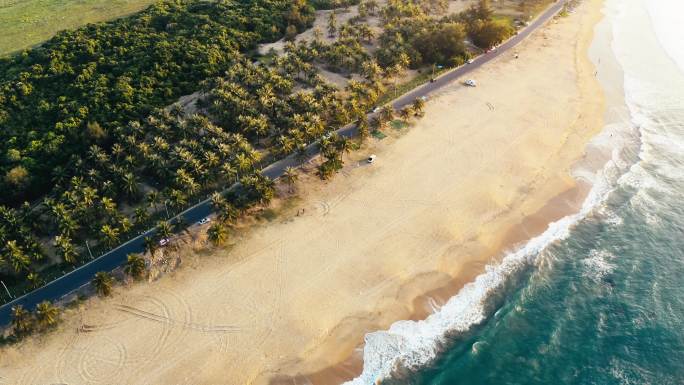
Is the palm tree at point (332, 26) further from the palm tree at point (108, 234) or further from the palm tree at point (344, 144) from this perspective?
the palm tree at point (108, 234)

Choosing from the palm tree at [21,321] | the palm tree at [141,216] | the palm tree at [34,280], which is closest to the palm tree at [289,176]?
the palm tree at [141,216]

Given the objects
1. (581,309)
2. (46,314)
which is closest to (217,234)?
(46,314)

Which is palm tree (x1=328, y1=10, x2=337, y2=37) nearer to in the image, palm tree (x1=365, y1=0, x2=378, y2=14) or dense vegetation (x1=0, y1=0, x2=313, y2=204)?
dense vegetation (x1=0, y1=0, x2=313, y2=204)

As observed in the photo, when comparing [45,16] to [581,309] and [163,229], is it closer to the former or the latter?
[163,229]

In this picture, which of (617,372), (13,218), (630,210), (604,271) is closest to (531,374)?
(617,372)

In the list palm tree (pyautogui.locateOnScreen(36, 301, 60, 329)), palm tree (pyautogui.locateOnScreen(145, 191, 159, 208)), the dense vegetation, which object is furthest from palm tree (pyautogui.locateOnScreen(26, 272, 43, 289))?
the dense vegetation

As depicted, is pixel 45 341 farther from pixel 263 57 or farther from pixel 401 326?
pixel 263 57
